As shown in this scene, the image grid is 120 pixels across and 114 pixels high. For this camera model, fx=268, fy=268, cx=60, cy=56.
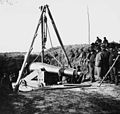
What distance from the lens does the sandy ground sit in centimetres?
800

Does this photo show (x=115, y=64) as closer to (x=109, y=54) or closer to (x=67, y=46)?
(x=109, y=54)

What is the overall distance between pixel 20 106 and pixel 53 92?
5.85 feet

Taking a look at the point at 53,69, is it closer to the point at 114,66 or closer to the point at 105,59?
the point at 105,59

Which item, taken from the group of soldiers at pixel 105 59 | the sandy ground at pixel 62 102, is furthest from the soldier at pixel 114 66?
the sandy ground at pixel 62 102

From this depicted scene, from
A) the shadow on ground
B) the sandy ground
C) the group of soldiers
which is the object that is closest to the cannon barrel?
the group of soldiers

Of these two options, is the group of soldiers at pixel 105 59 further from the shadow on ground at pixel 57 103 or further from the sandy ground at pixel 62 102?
the shadow on ground at pixel 57 103

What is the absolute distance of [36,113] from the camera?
7.76 meters

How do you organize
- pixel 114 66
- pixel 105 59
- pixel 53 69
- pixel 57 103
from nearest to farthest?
1. pixel 57 103
2. pixel 114 66
3. pixel 105 59
4. pixel 53 69

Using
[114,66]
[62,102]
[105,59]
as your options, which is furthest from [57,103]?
[105,59]

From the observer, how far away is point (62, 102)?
855 cm

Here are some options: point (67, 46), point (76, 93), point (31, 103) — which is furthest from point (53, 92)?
point (67, 46)

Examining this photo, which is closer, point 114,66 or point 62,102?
point 62,102

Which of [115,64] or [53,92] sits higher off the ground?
[115,64]

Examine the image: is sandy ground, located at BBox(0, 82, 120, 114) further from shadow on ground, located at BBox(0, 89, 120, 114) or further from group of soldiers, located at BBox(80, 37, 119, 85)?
group of soldiers, located at BBox(80, 37, 119, 85)
